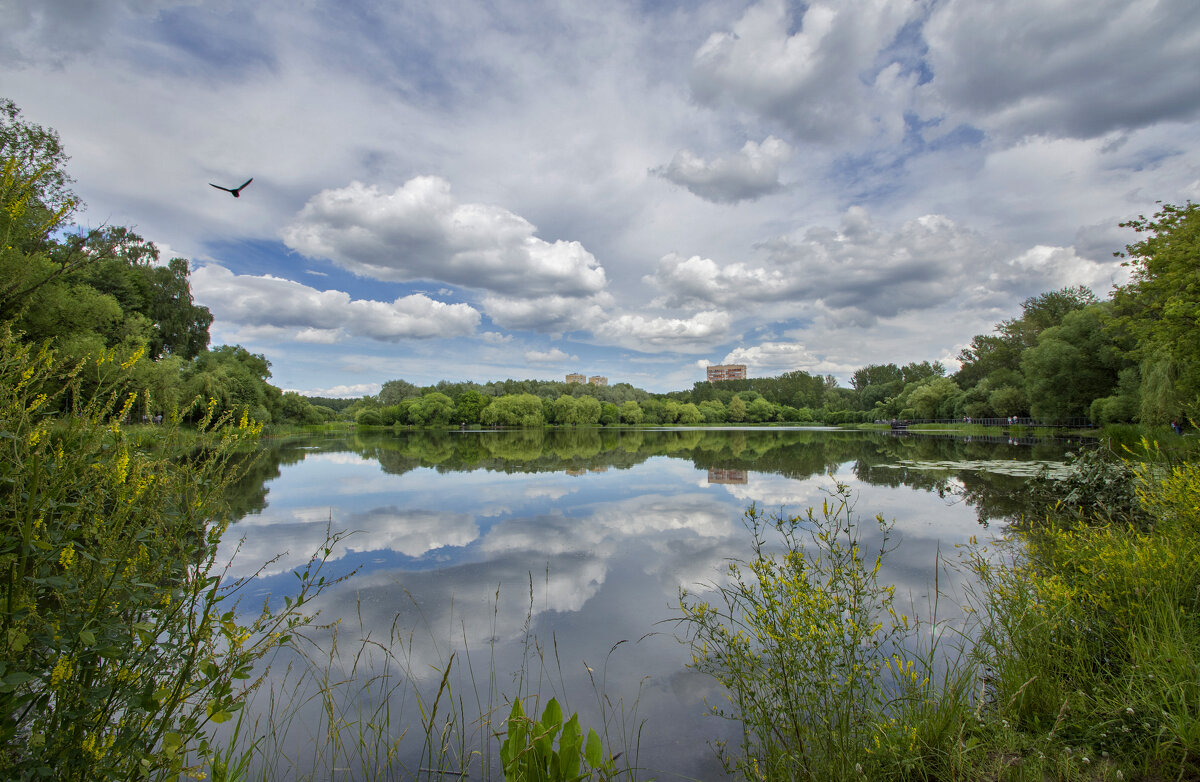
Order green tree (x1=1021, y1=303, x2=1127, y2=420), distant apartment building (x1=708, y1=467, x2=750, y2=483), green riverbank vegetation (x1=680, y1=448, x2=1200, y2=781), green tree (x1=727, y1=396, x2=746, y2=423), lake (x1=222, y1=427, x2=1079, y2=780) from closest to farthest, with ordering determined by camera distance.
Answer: green riverbank vegetation (x1=680, y1=448, x2=1200, y2=781) → lake (x1=222, y1=427, x2=1079, y2=780) → distant apartment building (x1=708, y1=467, x2=750, y2=483) → green tree (x1=1021, y1=303, x2=1127, y2=420) → green tree (x1=727, y1=396, x2=746, y2=423)

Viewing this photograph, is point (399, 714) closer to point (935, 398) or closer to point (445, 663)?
point (445, 663)

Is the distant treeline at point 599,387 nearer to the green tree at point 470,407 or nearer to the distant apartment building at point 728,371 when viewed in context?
the green tree at point 470,407

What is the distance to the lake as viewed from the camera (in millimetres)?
3865

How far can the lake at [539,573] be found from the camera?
3865mm

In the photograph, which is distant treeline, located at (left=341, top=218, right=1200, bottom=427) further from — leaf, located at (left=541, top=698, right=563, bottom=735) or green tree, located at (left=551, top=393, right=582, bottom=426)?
leaf, located at (left=541, top=698, right=563, bottom=735)

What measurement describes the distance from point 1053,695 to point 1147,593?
3.60ft

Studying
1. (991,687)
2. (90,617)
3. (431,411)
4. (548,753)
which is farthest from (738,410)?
(90,617)

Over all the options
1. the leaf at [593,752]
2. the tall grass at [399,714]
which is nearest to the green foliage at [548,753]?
the leaf at [593,752]

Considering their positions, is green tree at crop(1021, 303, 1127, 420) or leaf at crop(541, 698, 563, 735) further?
green tree at crop(1021, 303, 1127, 420)

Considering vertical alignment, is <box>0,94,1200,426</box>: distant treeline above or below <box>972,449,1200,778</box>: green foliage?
above

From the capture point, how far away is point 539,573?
22.9 ft

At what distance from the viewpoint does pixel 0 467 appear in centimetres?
172

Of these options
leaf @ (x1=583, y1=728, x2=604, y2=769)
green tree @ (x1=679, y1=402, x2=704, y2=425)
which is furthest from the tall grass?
green tree @ (x1=679, y1=402, x2=704, y2=425)

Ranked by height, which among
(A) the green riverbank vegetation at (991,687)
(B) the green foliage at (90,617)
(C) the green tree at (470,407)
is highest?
(C) the green tree at (470,407)
